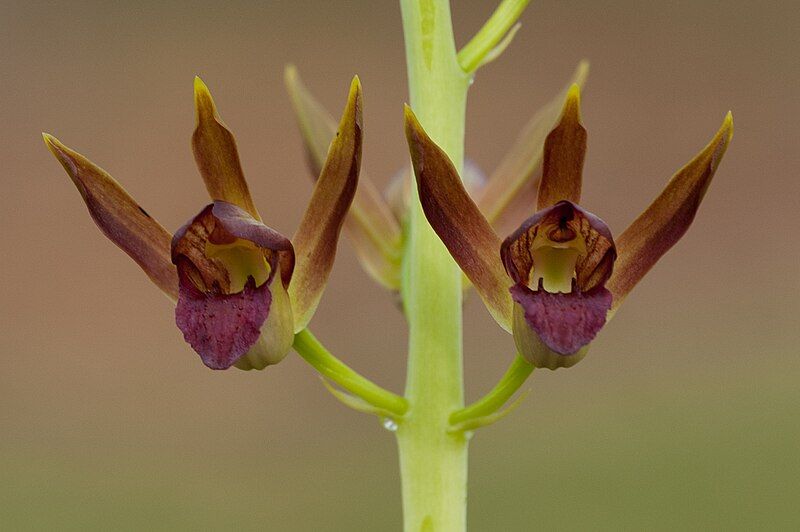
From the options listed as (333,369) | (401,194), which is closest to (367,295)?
(401,194)

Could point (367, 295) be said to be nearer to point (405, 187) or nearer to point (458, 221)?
point (405, 187)

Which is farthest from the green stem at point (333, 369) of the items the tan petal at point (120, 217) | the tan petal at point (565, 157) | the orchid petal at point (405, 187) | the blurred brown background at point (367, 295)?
the blurred brown background at point (367, 295)

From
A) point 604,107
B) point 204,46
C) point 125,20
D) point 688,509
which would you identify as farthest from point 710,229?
point 125,20

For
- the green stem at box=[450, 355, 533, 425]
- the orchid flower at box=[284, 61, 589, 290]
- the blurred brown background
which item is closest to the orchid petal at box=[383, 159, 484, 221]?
the orchid flower at box=[284, 61, 589, 290]

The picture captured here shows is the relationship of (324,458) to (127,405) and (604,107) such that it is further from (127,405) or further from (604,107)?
(604,107)

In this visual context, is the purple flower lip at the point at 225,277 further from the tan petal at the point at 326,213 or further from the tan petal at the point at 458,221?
the tan petal at the point at 458,221

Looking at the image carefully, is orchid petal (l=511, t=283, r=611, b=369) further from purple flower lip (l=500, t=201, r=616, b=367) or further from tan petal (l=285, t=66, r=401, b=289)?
tan petal (l=285, t=66, r=401, b=289)
